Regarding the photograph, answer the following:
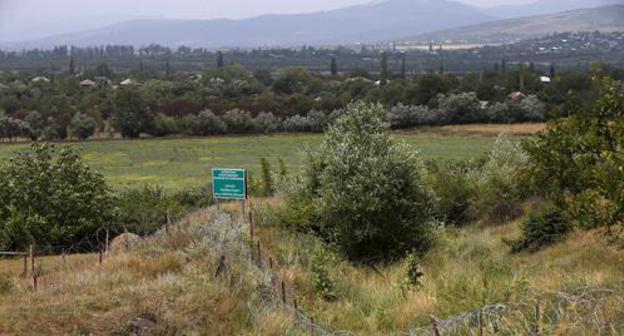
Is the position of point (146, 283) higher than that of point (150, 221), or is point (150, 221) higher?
point (146, 283)

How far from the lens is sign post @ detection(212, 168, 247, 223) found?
16.9m

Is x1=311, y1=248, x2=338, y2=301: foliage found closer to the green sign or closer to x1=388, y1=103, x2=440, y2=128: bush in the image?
the green sign

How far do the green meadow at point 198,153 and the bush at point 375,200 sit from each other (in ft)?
123

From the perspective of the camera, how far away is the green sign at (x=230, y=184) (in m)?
A: 16.9

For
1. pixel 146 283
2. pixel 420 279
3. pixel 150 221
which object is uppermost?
pixel 146 283

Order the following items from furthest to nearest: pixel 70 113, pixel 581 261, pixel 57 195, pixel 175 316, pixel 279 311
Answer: pixel 70 113, pixel 57 195, pixel 581 261, pixel 279 311, pixel 175 316

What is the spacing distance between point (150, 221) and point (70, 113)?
74.2 metres

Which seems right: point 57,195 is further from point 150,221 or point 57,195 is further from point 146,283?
point 146,283

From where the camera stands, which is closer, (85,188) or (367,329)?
(367,329)

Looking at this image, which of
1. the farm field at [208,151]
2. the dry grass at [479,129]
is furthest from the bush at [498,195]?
the dry grass at [479,129]

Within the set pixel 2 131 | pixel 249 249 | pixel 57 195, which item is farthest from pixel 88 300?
pixel 2 131

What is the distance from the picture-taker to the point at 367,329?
1413 centimetres

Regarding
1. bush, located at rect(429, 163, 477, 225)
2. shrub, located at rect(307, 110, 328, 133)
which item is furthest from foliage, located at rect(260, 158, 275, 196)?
shrub, located at rect(307, 110, 328, 133)

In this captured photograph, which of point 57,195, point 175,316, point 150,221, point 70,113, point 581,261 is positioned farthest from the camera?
point 70,113
